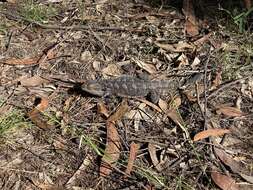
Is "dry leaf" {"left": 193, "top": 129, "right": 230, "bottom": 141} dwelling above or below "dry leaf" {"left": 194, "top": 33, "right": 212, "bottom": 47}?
below

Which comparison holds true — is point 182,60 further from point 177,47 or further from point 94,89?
point 94,89

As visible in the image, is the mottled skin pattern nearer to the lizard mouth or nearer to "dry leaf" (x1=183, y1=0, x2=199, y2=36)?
the lizard mouth

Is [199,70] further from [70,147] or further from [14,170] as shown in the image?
[14,170]

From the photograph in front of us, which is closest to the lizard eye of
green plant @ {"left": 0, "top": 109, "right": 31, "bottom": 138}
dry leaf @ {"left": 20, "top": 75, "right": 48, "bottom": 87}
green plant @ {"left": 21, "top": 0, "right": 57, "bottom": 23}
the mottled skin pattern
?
the mottled skin pattern

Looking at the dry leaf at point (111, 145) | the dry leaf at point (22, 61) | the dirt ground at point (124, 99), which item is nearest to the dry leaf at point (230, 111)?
the dirt ground at point (124, 99)

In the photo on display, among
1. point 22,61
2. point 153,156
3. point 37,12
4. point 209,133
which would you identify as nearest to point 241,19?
point 209,133

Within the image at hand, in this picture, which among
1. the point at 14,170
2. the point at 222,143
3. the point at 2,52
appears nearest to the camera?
the point at 14,170

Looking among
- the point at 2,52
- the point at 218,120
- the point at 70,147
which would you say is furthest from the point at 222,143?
the point at 2,52

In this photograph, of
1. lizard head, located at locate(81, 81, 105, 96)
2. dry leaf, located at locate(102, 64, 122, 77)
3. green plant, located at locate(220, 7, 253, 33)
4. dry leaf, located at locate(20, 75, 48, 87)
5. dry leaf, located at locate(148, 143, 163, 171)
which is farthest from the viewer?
green plant, located at locate(220, 7, 253, 33)
